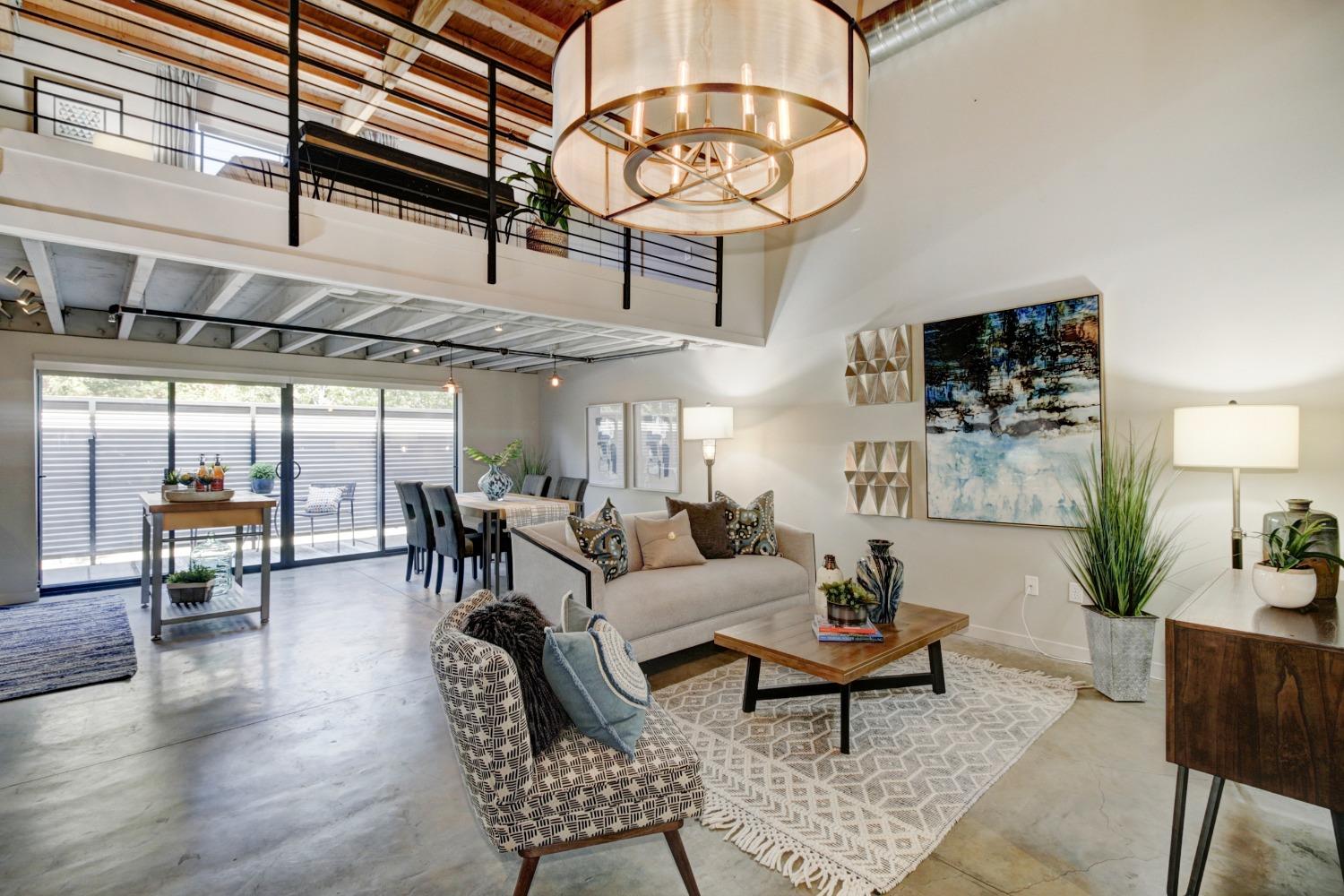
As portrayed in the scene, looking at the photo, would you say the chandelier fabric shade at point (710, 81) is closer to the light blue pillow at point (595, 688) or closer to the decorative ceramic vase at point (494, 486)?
the light blue pillow at point (595, 688)

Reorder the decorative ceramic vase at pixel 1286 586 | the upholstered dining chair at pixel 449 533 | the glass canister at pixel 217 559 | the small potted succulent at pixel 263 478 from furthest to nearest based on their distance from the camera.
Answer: the glass canister at pixel 217 559 < the small potted succulent at pixel 263 478 < the upholstered dining chair at pixel 449 533 < the decorative ceramic vase at pixel 1286 586

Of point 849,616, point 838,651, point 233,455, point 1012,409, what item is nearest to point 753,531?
point 849,616

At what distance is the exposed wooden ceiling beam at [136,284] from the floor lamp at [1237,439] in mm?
4794

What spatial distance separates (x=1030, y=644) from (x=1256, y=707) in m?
2.47

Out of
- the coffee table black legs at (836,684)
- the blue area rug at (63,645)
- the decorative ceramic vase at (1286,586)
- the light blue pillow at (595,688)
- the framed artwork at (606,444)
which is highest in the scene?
the framed artwork at (606,444)

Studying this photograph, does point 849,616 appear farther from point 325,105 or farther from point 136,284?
point 325,105

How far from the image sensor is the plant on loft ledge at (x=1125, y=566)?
3.05 meters

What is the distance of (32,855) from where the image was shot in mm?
1955

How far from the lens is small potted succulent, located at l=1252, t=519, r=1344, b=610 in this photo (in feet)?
5.79

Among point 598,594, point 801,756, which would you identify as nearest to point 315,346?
point 598,594

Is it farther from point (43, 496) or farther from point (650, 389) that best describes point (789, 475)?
point (43, 496)

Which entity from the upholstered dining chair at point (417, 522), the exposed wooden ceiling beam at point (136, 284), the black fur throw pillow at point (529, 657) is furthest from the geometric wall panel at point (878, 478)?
the exposed wooden ceiling beam at point (136, 284)

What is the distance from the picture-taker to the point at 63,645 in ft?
12.9

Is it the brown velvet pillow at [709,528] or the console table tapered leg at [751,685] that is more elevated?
the brown velvet pillow at [709,528]
